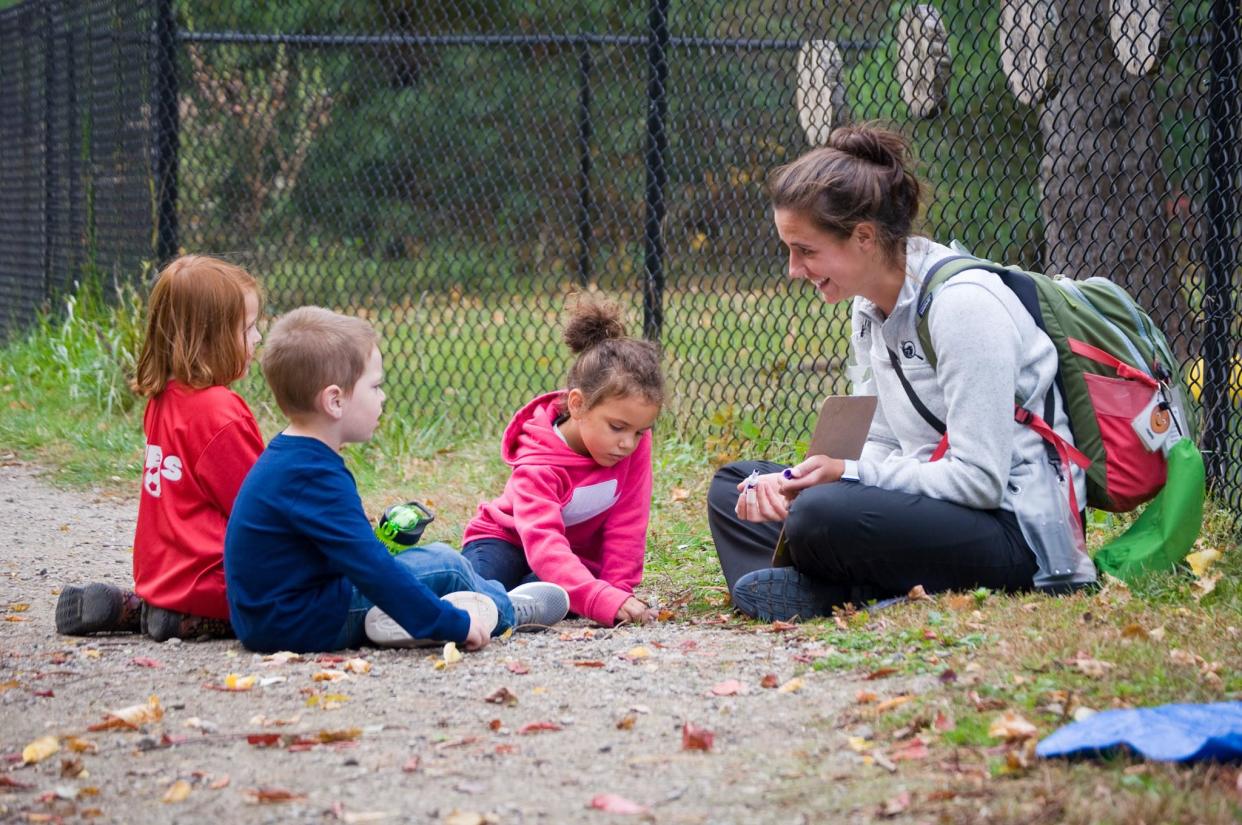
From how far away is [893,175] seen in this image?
12.0ft

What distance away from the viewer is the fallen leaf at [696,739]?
272 cm

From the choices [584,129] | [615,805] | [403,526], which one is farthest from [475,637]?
[584,129]

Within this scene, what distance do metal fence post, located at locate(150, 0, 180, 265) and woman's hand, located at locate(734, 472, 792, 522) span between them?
564 cm

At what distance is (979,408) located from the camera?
11.3 ft

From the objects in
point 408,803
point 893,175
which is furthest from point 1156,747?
point 893,175

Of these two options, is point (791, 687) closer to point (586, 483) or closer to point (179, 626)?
point (586, 483)

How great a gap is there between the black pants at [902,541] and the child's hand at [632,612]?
50 centimetres

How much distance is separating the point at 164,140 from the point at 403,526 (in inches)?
211

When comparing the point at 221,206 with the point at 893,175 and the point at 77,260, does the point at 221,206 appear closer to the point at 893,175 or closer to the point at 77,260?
the point at 77,260

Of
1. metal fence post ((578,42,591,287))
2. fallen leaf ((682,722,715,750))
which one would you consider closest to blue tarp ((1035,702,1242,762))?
fallen leaf ((682,722,715,750))

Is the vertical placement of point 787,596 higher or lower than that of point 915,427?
lower

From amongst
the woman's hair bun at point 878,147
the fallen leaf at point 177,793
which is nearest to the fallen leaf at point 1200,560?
the woman's hair bun at point 878,147

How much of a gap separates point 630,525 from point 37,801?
205cm

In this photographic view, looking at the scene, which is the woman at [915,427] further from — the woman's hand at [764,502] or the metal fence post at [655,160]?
the metal fence post at [655,160]
